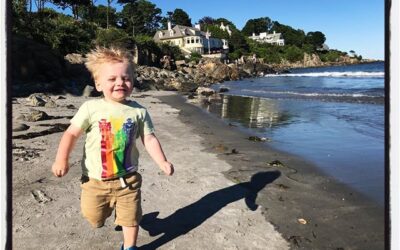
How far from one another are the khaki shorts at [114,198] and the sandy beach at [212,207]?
1.40 ft

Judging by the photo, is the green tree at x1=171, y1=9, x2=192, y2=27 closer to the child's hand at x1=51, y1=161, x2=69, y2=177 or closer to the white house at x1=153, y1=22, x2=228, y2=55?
the white house at x1=153, y1=22, x2=228, y2=55

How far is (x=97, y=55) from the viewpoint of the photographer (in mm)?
3322

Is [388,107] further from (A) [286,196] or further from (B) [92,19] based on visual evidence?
(B) [92,19]

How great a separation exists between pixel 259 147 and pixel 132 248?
6.00 meters

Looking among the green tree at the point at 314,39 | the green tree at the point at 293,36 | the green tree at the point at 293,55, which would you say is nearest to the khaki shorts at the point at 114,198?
the green tree at the point at 293,55

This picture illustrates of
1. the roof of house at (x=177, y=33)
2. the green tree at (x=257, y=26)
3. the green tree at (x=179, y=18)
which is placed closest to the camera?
the roof of house at (x=177, y=33)

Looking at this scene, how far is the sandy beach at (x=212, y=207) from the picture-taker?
400 cm

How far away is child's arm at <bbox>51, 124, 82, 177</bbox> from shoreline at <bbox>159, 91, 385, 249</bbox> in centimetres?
241

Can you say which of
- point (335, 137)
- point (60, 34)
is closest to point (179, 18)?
point (60, 34)

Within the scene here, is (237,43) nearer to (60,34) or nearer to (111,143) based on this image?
(60,34)

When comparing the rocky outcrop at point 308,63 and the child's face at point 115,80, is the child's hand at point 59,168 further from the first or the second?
the rocky outcrop at point 308,63

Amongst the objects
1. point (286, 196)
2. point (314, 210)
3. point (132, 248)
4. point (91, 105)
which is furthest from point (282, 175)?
point (91, 105)

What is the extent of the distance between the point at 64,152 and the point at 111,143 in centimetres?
40

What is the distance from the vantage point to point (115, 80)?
3.31 meters
